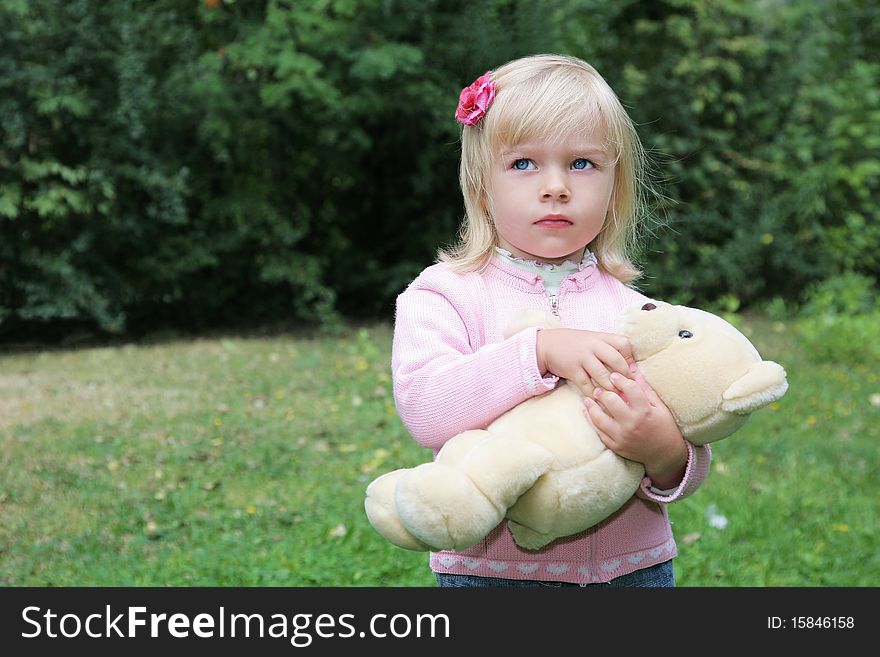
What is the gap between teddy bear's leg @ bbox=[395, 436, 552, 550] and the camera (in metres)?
1.58

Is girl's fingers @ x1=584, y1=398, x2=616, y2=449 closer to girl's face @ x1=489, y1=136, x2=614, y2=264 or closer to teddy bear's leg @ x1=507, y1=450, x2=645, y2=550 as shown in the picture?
teddy bear's leg @ x1=507, y1=450, x2=645, y2=550

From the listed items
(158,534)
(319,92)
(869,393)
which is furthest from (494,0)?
(158,534)

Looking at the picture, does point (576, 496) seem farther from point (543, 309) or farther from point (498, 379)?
point (543, 309)

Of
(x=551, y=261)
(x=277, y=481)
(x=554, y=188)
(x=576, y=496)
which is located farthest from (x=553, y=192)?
(x=277, y=481)

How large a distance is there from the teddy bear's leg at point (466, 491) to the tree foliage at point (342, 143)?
195 inches

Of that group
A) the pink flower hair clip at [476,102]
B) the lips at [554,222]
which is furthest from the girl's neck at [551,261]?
the pink flower hair clip at [476,102]

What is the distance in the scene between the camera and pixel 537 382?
5.67ft

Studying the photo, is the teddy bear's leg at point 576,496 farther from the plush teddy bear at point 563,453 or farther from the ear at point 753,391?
the ear at point 753,391

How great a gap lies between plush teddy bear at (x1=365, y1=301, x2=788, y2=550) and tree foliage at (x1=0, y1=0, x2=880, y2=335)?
474 centimetres

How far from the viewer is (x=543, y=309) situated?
1989 millimetres

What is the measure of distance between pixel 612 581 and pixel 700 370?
0.52 meters

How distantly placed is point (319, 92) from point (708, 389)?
6.16 m

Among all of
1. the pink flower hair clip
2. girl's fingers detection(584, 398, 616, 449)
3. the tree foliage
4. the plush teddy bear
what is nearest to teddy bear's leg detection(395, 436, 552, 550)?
the plush teddy bear
